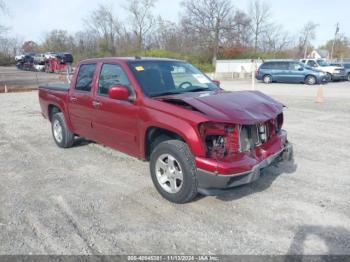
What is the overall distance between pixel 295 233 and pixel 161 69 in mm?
2940

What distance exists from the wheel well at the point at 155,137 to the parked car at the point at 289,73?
21717mm

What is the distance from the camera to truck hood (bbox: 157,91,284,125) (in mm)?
3689

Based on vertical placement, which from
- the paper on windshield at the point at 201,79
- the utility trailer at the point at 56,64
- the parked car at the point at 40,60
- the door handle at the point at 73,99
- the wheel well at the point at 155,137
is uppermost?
the parked car at the point at 40,60

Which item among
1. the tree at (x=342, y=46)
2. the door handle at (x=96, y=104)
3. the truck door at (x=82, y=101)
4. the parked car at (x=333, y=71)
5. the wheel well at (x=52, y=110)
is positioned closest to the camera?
the door handle at (x=96, y=104)

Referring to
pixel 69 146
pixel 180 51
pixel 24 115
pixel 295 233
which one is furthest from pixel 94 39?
pixel 295 233

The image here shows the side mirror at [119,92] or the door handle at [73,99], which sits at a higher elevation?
the side mirror at [119,92]

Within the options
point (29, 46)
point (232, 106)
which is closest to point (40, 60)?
point (232, 106)

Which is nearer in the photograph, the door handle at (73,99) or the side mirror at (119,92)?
the side mirror at (119,92)

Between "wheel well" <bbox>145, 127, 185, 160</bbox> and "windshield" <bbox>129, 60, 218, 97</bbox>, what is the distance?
1.62 feet

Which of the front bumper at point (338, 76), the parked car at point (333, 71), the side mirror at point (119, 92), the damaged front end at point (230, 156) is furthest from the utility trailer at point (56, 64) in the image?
the damaged front end at point (230, 156)

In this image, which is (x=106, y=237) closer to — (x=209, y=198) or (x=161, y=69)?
(x=209, y=198)

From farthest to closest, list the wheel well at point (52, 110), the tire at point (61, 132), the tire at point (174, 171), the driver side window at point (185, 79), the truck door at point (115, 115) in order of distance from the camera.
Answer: the wheel well at point (52, 110), the tire at point (61, 132), the driver side window at point (185, 79), the truck door at point (115, 115), the tire at point (174, 171)

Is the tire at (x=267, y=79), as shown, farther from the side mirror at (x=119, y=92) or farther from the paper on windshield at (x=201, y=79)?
the side mirror at (x=119, y=92)

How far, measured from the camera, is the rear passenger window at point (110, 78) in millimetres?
4734
